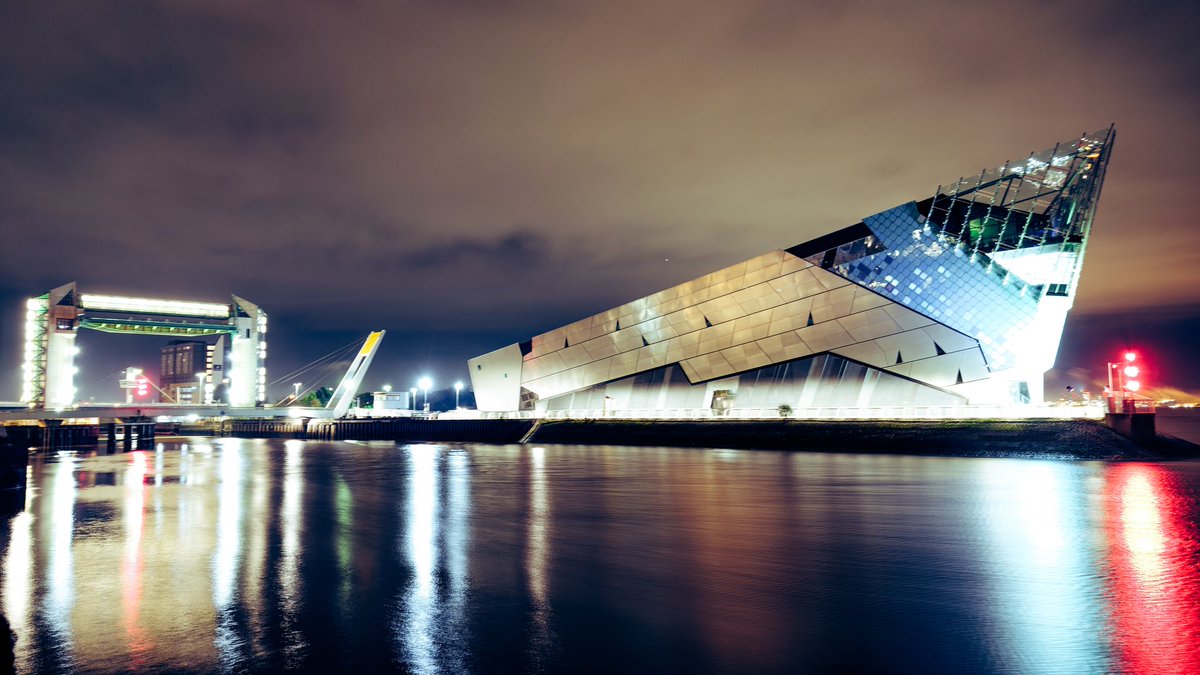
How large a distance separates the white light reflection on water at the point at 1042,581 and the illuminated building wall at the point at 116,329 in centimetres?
8768

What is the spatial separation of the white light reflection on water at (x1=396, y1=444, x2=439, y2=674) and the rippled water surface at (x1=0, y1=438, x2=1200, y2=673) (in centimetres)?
6

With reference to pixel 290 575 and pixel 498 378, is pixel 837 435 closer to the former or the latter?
pixel 498 378

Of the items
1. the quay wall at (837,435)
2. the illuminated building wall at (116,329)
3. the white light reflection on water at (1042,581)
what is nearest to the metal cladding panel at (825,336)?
the quay wall at (837,435)

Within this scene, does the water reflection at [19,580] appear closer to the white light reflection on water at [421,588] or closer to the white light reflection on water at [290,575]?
the white light reflection on water at [290,575]

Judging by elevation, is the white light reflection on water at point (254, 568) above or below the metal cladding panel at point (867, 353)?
below

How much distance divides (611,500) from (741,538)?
7.28 m

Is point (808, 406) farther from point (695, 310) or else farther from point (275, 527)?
point (275, 527)

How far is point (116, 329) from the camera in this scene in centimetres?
8456

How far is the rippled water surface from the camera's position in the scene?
8414mm

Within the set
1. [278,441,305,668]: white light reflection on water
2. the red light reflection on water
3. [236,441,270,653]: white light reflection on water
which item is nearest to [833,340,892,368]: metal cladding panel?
the red light reflection on water

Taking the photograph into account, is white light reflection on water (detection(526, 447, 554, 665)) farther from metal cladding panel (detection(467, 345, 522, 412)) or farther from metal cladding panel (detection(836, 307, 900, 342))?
metal cladding panel (detection(467, 345, 522, 412))

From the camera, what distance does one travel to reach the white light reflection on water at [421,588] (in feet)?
27.3

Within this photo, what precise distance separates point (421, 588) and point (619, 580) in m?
3.14

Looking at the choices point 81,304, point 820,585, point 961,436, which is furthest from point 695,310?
point 81,304
